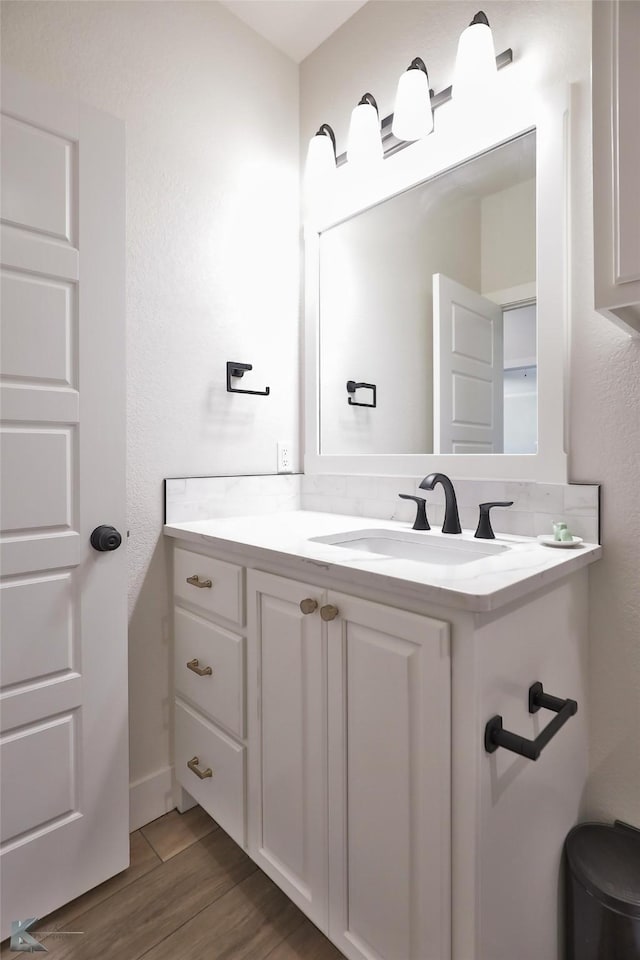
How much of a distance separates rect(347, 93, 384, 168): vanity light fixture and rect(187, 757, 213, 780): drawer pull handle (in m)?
1.96

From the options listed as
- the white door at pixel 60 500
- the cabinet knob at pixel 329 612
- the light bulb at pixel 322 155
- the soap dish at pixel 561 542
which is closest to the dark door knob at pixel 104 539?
the white door at pixel 60 500

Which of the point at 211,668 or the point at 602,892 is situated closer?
the point at 602,892

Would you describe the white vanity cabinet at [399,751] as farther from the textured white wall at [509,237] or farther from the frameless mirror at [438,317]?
the textured white wall at [509,237]

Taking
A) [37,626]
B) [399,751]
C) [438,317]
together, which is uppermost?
[438,317]

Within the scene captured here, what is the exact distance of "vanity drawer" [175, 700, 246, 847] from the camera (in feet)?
4.25

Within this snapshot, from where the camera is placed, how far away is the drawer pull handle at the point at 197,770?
1.40 metres

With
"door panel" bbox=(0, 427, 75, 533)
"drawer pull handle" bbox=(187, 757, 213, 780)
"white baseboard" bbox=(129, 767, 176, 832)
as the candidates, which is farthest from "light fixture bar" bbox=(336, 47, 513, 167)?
"white baseboard" bbox=(129, 767, 176, 832)

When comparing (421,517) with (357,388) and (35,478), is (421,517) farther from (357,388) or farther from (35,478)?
(35,478)

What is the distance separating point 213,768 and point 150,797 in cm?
32

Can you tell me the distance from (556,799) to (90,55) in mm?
2240

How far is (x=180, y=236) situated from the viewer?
162cm

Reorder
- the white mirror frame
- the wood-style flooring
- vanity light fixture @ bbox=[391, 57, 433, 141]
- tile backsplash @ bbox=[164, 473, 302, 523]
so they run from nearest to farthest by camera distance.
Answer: the wood-style flooring → the white mirror frame → vanity light fixture @ bbox=[391, 57, 433, 141] → tile backsplash @ bbox=[164, 473, 302, 523]

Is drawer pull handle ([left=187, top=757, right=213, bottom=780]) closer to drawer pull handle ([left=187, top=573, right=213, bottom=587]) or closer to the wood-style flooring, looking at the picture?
the wood-style flooring

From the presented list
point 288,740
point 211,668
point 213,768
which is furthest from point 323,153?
point 213,768
